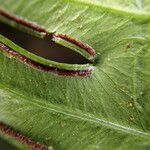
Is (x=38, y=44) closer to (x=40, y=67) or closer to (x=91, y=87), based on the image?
(x=40, y=67)

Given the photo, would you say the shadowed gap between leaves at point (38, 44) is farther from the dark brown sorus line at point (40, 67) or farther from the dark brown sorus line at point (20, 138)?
the dark brown sorus line at point (20, 138)

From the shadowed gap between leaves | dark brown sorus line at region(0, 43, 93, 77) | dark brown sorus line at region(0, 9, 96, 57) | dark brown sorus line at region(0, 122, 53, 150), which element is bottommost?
dark brown sorus line at region(0, 122, 53, 150)

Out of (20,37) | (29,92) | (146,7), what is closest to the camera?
(146,7)

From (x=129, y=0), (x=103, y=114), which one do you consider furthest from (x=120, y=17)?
(x=103, y=114)

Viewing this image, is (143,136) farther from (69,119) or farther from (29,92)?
(29,92)

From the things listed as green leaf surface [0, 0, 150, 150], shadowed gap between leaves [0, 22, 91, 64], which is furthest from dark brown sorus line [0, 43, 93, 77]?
shadowed gap between leaves [0, 22, 91, 64]

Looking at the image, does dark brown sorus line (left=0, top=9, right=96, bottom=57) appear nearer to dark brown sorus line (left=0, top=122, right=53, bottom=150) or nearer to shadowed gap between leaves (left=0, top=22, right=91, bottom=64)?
shadowed gap between leaves (left=0, top=22, right=91, bottom=64)

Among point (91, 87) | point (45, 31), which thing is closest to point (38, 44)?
point (45, 31)
